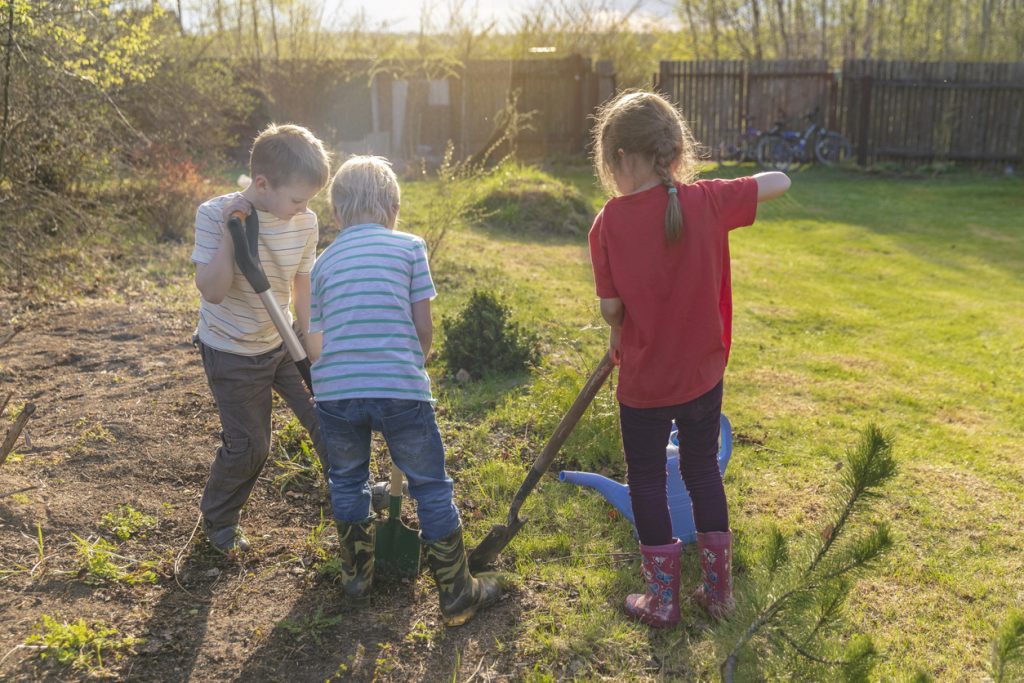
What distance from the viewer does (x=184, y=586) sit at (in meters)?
2.97

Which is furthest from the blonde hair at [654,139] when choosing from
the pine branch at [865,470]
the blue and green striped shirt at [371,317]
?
the pine branch at [865,470]

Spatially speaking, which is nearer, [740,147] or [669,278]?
[669,278]

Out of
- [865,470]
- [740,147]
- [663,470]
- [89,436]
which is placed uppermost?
[740,147]

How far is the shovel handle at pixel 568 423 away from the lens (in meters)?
2.82

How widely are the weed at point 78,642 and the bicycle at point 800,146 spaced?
47.5 feet

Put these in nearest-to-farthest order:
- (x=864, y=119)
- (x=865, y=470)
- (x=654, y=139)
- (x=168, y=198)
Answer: (x=865, y=470) → (x=654, y=139) → (x=168, y=198) → (x=864, y=119)

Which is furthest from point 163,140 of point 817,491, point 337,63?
point 817,491

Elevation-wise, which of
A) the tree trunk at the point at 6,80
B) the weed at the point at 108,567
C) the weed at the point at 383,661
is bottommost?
the weed at the point at 383,661

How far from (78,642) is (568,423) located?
62.5 inches

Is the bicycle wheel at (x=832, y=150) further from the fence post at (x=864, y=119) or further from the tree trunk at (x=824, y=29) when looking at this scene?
the tree trunk at (x=824, y=29)

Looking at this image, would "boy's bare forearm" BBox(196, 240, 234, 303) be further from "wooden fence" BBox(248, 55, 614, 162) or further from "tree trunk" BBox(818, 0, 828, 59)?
"tree trunk" BBox(818, 0, 828, 59)

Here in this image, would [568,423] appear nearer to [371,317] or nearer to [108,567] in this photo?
[371,317]

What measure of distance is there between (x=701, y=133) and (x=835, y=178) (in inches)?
107

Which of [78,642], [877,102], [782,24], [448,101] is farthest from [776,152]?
[78,642]
